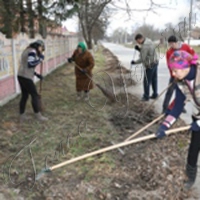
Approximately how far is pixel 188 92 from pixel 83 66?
13.4ft

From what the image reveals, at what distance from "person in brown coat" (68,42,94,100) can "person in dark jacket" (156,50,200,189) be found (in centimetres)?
367

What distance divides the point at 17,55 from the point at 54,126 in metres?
3.43

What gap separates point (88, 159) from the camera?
376cm

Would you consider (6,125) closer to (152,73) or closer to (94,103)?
(94,103)

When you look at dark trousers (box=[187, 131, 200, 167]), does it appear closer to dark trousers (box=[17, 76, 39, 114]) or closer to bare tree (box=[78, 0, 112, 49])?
dark trousers (box=[17, 76, 39, 114])

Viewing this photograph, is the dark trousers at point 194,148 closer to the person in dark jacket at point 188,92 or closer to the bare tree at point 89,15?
the person in dark jacket at point 188,92

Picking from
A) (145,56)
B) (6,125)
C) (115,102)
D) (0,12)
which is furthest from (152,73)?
(0,12)

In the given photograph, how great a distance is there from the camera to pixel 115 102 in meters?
6.73

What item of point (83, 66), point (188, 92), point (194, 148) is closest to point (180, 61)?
point (188, 92)

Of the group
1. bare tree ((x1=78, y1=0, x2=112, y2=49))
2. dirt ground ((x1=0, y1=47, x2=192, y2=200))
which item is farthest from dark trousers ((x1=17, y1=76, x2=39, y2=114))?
bare tree ((x1=78, y1=0, x2=112, y2=49))

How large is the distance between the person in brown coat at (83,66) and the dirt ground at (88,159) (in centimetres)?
84

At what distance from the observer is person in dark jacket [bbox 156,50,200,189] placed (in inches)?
107

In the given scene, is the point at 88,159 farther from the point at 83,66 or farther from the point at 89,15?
the point at 89,15

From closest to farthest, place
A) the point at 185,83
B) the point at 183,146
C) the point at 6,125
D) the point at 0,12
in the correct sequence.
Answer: the point at 185,83, the point at 183,146, the point at 6,125, the point at 0,12
